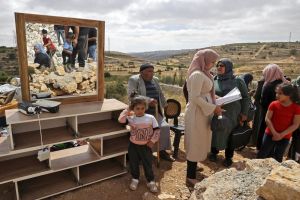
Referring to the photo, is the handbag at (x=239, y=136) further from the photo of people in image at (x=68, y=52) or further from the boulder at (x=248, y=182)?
the photo of people in image at (x=68, y=52)

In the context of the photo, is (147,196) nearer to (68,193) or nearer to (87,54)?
(68,193)

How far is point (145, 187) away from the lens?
393 centimetres

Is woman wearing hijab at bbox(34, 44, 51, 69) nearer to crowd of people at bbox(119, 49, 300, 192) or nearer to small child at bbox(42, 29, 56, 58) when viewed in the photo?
small child at bbox(42, 29, 56, 58)

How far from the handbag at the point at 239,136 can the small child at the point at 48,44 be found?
320 cm

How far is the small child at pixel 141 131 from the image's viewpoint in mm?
3584

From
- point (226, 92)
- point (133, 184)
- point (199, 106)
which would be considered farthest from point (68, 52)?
point (226, 92)

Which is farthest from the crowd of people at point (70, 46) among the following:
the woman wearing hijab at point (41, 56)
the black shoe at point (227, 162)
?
the black shoe at point (227, 162)

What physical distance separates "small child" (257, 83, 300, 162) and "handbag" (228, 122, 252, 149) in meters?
0.52

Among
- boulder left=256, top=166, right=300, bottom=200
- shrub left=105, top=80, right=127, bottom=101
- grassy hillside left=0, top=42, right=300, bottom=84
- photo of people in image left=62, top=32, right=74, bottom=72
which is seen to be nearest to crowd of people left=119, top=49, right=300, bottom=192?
photo of people in image left=62, top=32, right=74, bottom=72

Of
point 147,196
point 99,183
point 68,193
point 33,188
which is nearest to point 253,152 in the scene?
point 147,196

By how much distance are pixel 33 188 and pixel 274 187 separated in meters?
3.14

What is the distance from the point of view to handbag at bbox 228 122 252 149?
4.49 m

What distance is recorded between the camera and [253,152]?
5445mm

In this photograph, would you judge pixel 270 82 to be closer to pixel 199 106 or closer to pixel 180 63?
pixel 199 106
